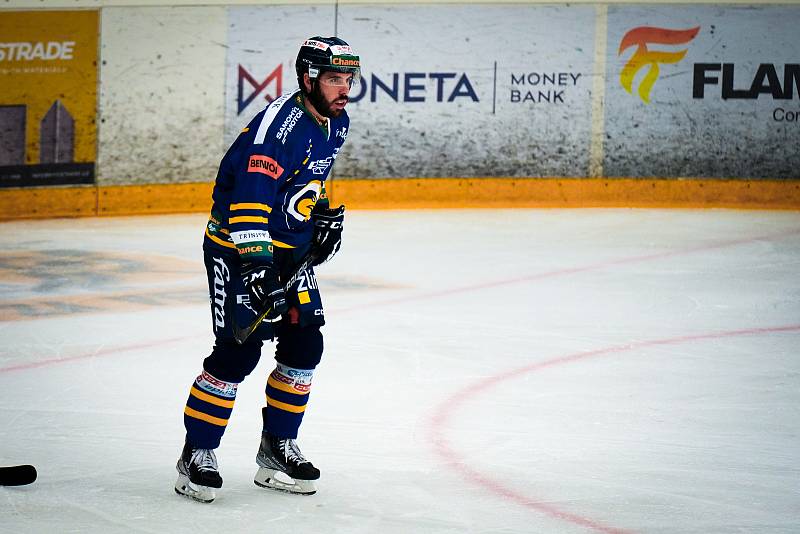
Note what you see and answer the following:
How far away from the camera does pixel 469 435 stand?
4633 millimetres

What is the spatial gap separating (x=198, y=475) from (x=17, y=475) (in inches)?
20.8

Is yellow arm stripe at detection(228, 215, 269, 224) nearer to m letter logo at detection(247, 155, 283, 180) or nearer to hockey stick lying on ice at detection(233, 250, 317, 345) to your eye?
m letter logo at detection(247, 155, 283, 180)

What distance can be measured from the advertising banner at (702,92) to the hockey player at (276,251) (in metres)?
7.03

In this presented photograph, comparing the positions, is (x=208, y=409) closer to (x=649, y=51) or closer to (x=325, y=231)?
(x=325, y=231)

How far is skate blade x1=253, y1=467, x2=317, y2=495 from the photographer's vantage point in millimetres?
3973

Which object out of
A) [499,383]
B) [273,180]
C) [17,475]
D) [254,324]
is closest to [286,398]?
[254,324]

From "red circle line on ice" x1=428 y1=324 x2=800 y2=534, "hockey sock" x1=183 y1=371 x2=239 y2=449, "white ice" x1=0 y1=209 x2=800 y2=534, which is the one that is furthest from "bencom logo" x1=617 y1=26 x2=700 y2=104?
"hockey sock" x1=183 y1=371 x2=239 y2=449

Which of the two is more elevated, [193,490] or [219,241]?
[219,241]

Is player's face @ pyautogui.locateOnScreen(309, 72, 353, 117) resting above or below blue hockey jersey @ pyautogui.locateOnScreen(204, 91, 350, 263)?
above

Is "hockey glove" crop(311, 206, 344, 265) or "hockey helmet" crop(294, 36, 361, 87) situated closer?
"hockey helmet" crop(294, 36, 361, 87)

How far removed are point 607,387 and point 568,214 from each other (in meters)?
4.93

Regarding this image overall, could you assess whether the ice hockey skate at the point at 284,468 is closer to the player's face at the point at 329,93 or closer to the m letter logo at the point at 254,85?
the player's face at the point at 329,93

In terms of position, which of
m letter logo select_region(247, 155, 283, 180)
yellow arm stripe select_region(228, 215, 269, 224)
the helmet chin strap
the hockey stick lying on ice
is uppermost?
the helmet chin strap

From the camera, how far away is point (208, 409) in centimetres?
389
